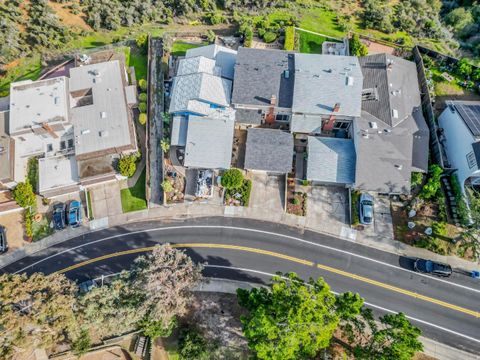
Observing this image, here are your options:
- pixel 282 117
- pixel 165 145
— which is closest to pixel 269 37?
pixel 282 117

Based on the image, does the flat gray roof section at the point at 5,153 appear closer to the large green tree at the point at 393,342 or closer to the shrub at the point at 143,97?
the shrub at the point at 143,97

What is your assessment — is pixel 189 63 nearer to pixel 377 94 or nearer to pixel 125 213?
pixel 125 213

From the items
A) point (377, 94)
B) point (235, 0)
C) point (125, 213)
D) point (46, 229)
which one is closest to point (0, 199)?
Answer: point (46, 229)

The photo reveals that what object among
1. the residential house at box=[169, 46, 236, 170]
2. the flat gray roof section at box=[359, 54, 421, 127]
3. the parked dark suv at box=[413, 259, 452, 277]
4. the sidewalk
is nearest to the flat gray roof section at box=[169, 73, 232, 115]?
the residential house at box=[169, 46, 236, 170]

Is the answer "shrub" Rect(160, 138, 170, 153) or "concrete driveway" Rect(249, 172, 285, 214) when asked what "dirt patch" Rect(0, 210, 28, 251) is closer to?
"shrub" Rect(160, 138, 170, 153)

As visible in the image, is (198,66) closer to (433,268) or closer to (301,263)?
(301,263)

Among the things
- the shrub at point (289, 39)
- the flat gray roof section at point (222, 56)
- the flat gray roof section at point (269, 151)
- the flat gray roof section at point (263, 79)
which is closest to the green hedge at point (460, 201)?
the flat gray roof section at point (269, 151)
